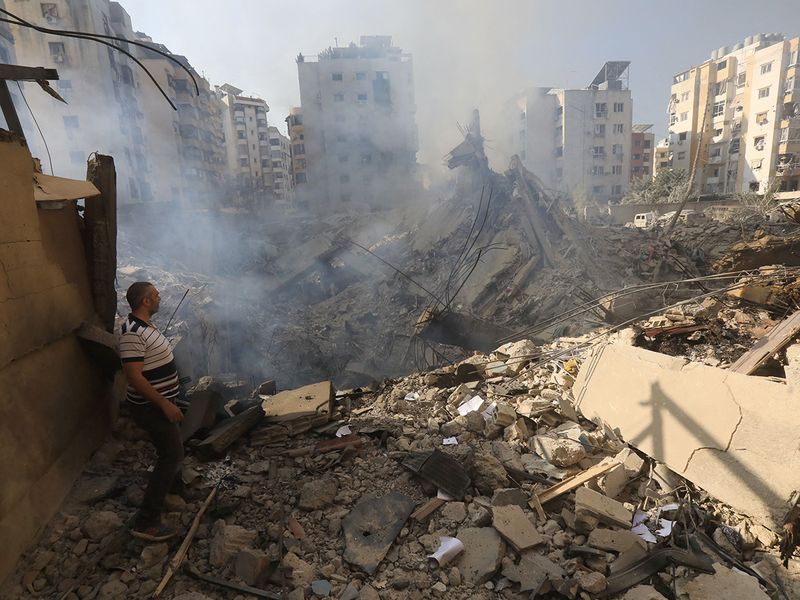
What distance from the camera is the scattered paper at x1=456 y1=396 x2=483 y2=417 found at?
4.18 m

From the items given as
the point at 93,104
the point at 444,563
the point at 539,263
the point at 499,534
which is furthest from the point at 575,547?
the point at 93,104

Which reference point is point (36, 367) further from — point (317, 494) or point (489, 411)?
point (489, 411)

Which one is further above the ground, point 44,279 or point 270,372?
point 44,279

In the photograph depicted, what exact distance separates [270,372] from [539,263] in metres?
8.30

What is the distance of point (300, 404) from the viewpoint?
13.9 feet

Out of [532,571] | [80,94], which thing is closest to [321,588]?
[532,571]

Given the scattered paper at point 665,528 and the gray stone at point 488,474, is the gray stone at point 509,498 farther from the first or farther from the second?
the scattered paper at point 665,528

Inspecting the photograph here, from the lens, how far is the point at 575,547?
2578 millimetres

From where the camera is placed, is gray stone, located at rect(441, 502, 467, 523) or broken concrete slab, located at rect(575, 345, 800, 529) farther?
gray stone, located at rect(441, 502, 467, 523)

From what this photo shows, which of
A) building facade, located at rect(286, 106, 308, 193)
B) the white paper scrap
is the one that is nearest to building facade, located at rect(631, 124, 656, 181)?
building facade, located at rect(286, 106, 308, 193)

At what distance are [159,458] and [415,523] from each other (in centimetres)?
168

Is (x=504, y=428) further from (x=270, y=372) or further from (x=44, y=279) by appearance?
(x=270, y=372)

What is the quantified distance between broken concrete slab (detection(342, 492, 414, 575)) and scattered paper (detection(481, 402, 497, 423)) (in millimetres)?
1254

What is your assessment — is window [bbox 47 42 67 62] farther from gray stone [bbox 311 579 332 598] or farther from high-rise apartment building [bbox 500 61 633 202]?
high-rise apartment building [bbox 500 61 633 202]
